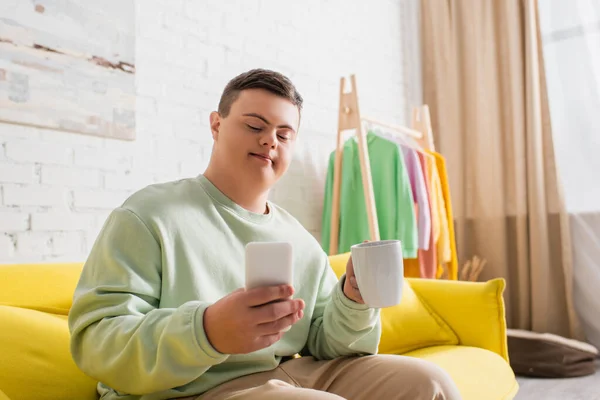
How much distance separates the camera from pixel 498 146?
3.62 meters

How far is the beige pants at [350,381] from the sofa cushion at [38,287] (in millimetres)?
584

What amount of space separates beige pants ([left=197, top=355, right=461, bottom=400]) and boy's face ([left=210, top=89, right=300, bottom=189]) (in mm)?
396

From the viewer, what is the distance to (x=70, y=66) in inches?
76.3

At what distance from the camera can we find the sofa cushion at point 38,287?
4.43 ft

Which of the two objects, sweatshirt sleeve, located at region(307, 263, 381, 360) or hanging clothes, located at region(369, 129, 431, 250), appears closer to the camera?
sweatshirt sleeve, located at region(307, 263, 381, 360)

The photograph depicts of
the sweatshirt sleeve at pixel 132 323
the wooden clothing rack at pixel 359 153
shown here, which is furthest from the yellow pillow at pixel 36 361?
the wooden clothing rack at pixel 359 153

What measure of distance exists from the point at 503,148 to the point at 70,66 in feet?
8.78

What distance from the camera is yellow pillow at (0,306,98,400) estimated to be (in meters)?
1.18

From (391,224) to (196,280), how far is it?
6.49 ft

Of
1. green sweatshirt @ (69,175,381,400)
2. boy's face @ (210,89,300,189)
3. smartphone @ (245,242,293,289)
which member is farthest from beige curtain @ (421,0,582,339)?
smartphone @ (245,242,293,289)

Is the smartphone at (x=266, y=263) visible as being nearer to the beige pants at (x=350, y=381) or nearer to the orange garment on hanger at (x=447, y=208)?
the beige pants at (x=350, y=381)

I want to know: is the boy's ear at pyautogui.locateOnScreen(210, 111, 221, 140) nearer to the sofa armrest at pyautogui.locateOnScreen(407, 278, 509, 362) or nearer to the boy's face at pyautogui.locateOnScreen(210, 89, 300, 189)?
the boy's face at pyautogui.locateOnScreen(210, 89, 300, 189)

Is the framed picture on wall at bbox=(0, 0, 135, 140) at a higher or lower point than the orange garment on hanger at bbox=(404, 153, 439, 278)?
higher

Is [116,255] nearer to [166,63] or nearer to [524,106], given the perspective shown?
[166,63]
